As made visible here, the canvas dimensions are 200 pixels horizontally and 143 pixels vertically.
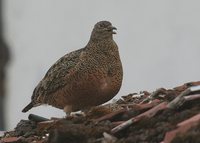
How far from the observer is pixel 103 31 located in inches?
492

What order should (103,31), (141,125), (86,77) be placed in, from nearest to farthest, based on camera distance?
(141,125) → (86,77) → (103,31)

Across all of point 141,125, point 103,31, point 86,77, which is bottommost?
point 141,125

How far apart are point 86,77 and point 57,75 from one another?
2.83ft

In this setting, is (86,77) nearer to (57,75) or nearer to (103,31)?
(57,75)

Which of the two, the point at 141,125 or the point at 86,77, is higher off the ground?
the point at 86,77

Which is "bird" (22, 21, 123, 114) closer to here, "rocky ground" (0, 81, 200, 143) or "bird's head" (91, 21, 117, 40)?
"bird's head" (91, 21, 117, 40)

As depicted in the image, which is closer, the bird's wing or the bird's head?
the bird's wing

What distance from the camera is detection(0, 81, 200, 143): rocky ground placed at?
20.7 feet

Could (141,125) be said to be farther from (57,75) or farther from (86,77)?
(57,75)

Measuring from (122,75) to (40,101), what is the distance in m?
1.64

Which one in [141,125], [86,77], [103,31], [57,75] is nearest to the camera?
[141,125]

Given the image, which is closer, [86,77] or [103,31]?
[86,77]

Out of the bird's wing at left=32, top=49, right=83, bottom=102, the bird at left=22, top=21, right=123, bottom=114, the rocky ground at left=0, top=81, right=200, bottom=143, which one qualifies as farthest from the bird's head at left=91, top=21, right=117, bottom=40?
the rocky ground at left=0, top=81, right=200, bottom=143

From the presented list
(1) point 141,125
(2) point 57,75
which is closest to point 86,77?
(2) point 57,75
